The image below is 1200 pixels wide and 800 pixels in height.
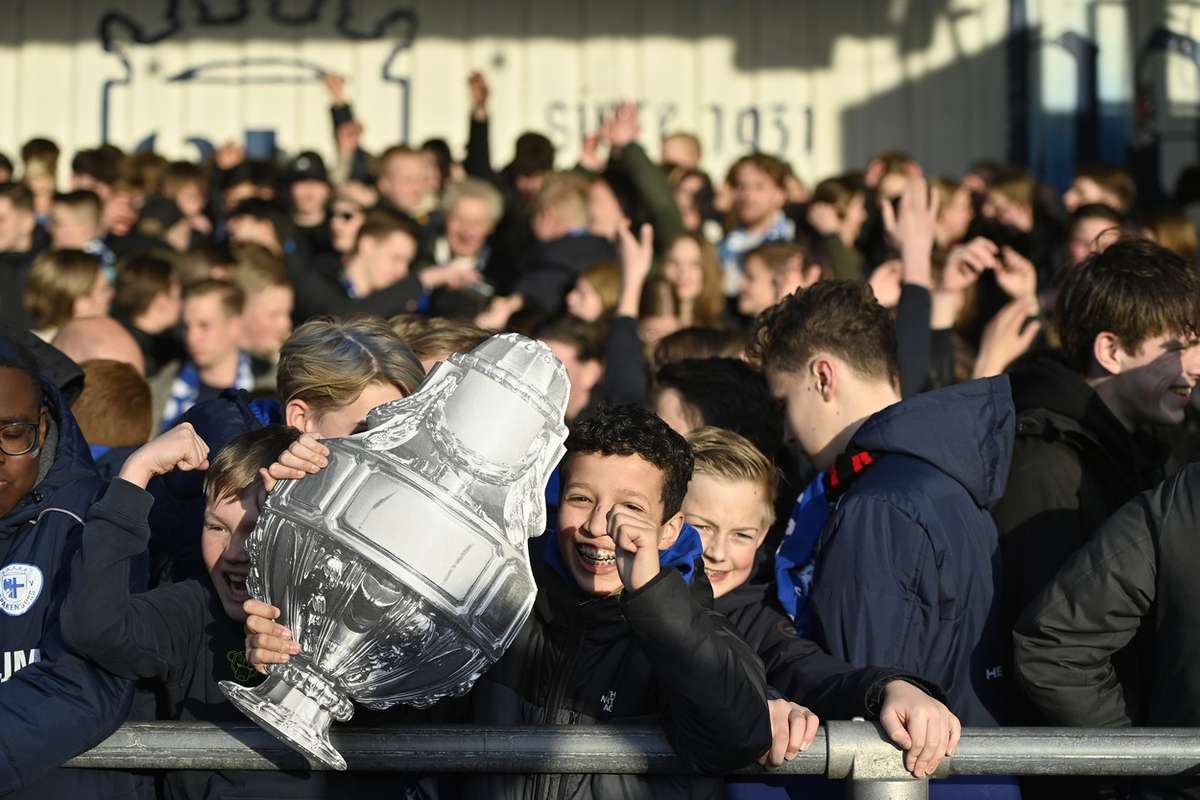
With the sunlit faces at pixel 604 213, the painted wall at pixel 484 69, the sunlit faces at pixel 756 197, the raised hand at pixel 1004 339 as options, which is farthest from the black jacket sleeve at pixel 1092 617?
the painted wall at pixel 484 69

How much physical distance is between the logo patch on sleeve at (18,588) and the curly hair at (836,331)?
5.59 feet

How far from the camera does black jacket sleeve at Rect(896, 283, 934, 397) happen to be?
4.97 m

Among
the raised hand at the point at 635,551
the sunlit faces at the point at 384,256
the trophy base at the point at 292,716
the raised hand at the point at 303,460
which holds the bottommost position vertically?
the trophy base at the point at 292,716

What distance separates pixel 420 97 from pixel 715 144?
2.26m

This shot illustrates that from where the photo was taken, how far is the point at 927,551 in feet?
11.0

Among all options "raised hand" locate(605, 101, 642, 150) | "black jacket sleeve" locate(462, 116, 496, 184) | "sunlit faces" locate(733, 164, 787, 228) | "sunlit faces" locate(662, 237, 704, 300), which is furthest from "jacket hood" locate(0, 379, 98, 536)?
"black jacket sleeve" locate(462, 116, 496, 184)

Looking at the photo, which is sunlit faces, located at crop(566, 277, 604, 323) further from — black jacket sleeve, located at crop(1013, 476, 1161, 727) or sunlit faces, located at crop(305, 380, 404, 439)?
black jacket sleeve, located at crop(1013, 476, 1161, 727)

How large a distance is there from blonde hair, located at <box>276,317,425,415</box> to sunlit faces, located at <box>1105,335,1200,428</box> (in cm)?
166

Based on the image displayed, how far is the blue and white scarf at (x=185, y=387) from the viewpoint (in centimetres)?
659

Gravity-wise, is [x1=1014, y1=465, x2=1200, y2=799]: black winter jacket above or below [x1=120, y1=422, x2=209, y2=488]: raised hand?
below

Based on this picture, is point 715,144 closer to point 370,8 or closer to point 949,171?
point 949,171

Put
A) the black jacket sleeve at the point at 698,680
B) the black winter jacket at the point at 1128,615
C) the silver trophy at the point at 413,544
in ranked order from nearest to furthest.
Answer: the silver trophy at the point at 413,544, the black jacket sleeve at the point at 698,680, the black winter jacket at the point at 1128,615

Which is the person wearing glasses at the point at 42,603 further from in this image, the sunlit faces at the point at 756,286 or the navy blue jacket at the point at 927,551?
the sunlit faces at the point at 756,286

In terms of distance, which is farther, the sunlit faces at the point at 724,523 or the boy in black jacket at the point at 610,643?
the sunlit faces at the point at 724,523
